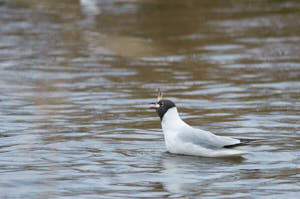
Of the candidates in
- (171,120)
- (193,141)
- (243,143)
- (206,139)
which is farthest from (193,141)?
(243,143)

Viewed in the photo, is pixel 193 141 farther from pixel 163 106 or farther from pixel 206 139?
pixel 163 106

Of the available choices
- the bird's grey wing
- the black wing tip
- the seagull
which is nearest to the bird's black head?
the seagull

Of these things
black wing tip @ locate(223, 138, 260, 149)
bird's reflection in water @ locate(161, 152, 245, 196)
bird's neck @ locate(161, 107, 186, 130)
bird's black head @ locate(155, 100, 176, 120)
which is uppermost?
bird's black head @ locate(155, 100, 176, 120)

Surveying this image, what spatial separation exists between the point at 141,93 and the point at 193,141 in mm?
4915

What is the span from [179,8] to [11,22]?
240 inches

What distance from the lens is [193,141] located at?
9203 millimetres

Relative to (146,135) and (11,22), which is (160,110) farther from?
(11,22)

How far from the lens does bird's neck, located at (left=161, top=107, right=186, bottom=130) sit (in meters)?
9.50

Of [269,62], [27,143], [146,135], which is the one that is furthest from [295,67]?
[27,143]

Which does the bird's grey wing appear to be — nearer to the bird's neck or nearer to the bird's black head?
the bird's neck

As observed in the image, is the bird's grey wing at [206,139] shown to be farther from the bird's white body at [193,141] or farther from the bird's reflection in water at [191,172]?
the bird's reflection in water at [191,172]

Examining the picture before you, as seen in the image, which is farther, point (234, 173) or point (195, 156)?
point (195, 156)

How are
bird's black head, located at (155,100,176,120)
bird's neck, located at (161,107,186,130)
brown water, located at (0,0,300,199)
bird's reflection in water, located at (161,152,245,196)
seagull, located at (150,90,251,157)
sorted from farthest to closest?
bird's black head, located at (155,100,176,120)
bird's neck, located at (161,107,186,130)
seagull, located at (150,90,251,157)
brown water, located at (0,0,300,199)
bird's reflection in water, located at (161,152,245,196)

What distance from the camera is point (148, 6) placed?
25562mm
